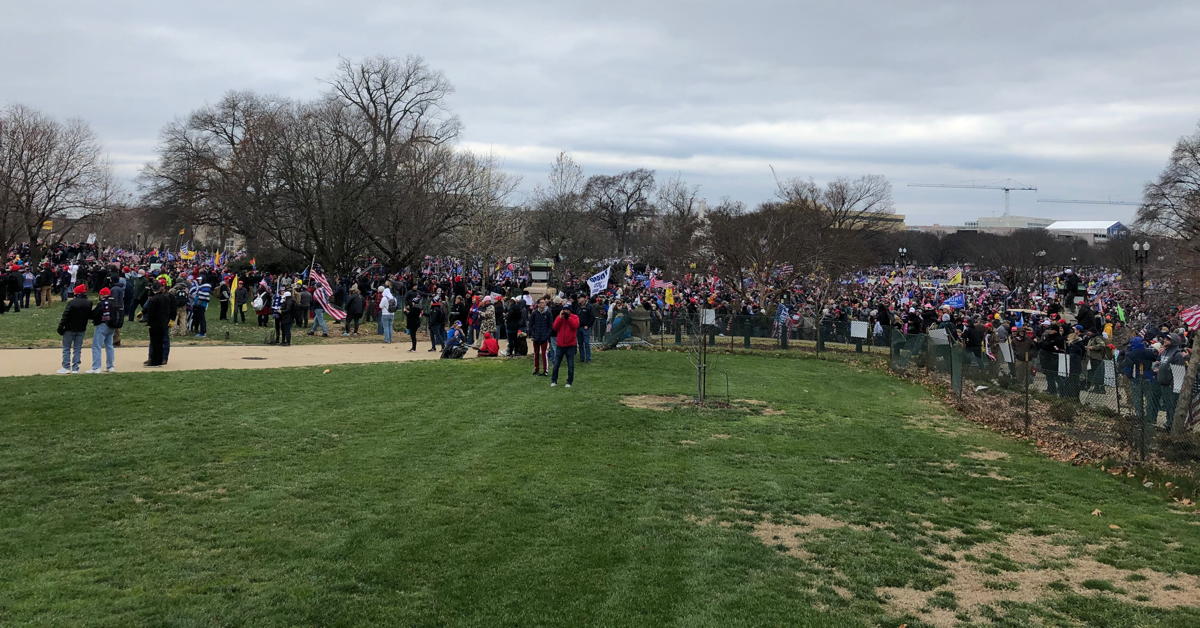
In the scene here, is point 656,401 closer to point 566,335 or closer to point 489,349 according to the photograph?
point 566,335

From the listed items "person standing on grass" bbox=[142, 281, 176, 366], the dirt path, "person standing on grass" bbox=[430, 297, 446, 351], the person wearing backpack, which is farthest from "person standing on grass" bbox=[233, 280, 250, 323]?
the person wearing backpack

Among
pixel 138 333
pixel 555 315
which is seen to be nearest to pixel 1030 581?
pixel 555 315

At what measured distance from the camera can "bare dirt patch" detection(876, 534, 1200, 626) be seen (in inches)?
258

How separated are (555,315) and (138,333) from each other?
1224cm

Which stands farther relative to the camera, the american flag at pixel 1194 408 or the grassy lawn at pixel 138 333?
the grassy lawn at pixel 138 333

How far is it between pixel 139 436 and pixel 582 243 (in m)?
54.7

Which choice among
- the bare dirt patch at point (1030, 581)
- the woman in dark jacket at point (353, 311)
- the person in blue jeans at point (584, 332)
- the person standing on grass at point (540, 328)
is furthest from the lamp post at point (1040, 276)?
the bare dirt patch at point (1030, 581)

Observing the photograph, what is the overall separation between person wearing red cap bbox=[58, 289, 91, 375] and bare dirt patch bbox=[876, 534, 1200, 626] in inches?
579

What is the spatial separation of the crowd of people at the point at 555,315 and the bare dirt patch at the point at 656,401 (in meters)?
1.49

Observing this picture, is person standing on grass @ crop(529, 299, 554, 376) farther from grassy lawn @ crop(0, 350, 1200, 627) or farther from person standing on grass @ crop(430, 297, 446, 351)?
person standing on grass @ crop(430, 297, 446, 351)

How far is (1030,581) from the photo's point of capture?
7141 millimetres

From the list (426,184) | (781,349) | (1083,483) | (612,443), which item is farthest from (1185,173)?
(612,443)

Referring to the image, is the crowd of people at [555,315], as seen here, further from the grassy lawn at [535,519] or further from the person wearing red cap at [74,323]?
the grassy lawn at [535,519]

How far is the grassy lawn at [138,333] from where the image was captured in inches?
818
